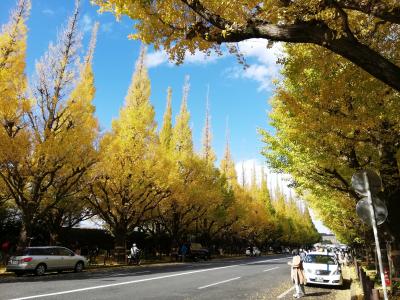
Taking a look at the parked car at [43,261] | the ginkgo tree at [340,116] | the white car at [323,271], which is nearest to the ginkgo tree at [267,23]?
the ginkgo tree at [340,116]

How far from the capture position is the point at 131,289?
11.5 m

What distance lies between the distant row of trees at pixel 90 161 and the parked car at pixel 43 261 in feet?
5.38

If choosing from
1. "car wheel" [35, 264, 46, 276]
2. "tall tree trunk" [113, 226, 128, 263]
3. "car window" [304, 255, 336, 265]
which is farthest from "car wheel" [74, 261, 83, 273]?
"car window" [304, 255, 336, 265]

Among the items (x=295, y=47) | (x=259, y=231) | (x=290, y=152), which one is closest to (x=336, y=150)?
(x=290, y=152)

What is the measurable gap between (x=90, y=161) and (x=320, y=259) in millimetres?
12013

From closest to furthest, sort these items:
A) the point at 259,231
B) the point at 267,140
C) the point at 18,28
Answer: the point at 267,140
the point at 18,28
the point at 259,231

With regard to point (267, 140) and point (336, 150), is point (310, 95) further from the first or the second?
point (267, 140)

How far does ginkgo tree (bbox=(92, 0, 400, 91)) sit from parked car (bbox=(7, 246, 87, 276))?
13468mm

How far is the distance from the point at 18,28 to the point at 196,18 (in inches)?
584

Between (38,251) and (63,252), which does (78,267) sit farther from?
(38,251)

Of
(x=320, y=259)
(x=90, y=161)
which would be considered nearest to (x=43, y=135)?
(x=90, y=161)

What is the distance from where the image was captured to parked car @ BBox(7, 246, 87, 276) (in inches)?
653

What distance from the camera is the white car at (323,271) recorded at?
46.2 feet

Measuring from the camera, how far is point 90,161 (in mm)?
20172
